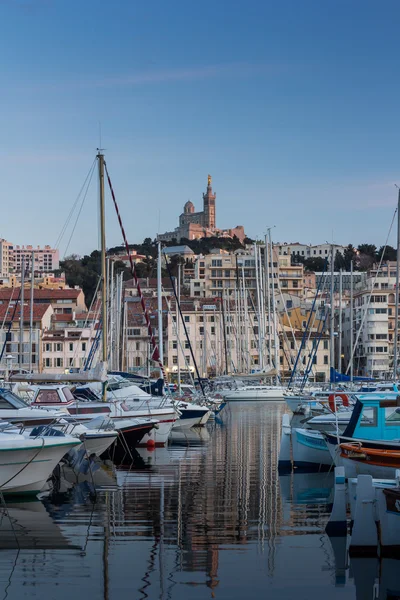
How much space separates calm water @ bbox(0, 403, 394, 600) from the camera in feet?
41.6

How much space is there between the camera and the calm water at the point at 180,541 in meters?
12.7

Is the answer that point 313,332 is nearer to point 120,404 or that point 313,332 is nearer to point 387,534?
point 120,404

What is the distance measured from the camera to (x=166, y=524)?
57.0ft

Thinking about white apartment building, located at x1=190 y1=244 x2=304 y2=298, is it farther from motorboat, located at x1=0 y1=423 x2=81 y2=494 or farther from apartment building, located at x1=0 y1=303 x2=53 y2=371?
motorboat, located at x1=0 y1=423 x2=81 y2=494

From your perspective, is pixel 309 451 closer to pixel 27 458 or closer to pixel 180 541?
pixel 27 458

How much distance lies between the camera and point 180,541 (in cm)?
1563

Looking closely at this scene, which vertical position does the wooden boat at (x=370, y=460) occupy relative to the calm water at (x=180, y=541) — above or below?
above

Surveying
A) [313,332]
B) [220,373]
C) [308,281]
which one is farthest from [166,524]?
[308,281]

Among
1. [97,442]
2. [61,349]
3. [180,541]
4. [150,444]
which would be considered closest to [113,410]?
[150,444]

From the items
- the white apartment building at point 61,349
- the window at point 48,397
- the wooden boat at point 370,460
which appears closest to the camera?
the wooden boat at point 370,460

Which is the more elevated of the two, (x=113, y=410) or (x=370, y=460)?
(x=370, y=460)

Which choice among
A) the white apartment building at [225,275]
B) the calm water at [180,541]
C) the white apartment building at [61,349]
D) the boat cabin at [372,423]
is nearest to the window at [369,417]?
the boat cabin at [372,423]

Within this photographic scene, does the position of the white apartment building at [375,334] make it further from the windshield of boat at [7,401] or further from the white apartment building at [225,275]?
the windshield of boat at [7,401]

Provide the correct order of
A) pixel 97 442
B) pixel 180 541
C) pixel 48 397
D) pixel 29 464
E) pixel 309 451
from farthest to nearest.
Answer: pixel 48 397 < pixel 309 451 < pixel 97 442 < pixel 29 464 < pixel 180 541
